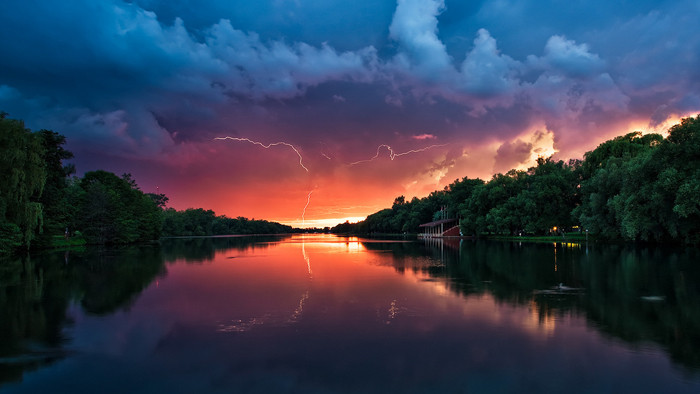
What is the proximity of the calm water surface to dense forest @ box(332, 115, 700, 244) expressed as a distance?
25696 mm

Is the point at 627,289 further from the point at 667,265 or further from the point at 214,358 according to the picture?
the point at 214,358

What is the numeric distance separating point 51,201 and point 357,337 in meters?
50.3

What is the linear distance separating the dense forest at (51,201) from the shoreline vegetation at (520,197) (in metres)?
0.09

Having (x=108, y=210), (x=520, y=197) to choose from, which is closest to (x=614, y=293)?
(x=520, y=197)

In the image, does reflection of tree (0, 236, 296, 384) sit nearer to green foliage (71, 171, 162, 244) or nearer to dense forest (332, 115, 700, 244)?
green foliage (71, 171, 162, 244)

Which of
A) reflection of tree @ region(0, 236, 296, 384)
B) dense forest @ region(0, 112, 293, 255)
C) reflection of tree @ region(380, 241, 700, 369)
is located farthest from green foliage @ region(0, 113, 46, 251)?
reflection of tree @ region(380, 241, 700, 369)

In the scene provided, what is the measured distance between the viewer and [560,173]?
74.1m

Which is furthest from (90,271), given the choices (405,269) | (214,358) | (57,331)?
(214,358)

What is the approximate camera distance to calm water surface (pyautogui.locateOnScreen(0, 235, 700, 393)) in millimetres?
7066

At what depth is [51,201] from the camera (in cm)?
4609

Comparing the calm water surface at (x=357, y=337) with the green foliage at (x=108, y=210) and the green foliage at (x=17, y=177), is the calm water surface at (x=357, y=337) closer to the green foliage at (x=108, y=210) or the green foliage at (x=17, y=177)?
the green foliage at (x=17, y=177)

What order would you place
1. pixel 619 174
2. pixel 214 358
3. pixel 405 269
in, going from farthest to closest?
pixel 619 174, pixel 405 269, pixel 214 358

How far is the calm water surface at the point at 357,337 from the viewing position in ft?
23.2

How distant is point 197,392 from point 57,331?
6388 mm
